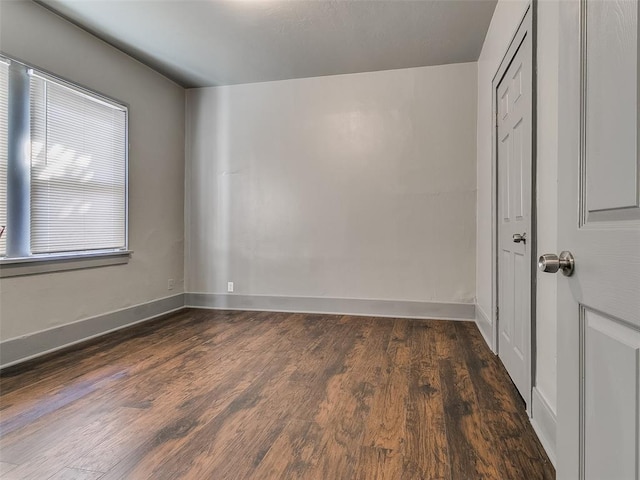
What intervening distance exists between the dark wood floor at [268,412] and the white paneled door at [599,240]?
825 millimetres

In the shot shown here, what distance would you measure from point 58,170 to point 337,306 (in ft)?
9.90

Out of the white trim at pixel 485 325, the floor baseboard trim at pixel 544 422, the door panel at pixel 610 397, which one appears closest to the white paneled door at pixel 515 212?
the floor baseboard trim at pixel 544 422

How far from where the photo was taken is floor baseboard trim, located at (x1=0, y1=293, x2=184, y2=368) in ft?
8.59

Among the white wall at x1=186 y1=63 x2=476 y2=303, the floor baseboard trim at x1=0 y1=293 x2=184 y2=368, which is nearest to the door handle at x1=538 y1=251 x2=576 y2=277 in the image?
the white wall at x1=186 y1=63 x2=476 y2=303

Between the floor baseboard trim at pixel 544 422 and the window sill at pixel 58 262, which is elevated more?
the window sill at pixel 58 262

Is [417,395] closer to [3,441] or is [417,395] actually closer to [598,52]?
[598,52]

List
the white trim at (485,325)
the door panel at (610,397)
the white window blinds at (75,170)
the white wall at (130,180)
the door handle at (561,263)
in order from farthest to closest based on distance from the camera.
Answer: the white trim at (485,325) → the white window blinds at (75,170) → the white wall at (130,180) → the door handle at (561,263) → the door panel at (610,397)

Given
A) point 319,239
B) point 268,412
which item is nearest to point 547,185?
point 268,412

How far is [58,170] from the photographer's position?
296 cm

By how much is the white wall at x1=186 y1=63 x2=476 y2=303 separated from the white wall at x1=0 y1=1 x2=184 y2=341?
35 centimetres

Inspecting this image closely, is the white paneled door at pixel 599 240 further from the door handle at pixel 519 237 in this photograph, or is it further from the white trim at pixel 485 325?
the white trim at pixel 485 325

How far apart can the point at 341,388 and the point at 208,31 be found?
125 inches

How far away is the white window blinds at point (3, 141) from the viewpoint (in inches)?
101

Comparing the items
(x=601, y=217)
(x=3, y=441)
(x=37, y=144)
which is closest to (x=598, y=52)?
(x=601, y=217)
